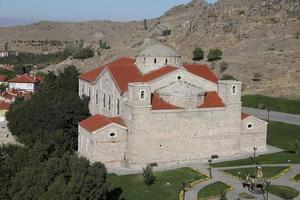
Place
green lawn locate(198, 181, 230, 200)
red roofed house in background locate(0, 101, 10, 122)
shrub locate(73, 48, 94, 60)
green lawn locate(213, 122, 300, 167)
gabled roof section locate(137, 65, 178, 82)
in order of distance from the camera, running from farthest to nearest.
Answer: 1. shrub locate(73, 48, 94, 60)
2. red roofed house in background locate(0, 101, 10, 122)
3. gabled roof section locate(137, 65, 178, 82)
4. green lawn locate(213, 122, 300, 167)
5. green lawn locate(198, 181, 230, 200)

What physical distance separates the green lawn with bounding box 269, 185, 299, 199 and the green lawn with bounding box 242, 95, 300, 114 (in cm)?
2839

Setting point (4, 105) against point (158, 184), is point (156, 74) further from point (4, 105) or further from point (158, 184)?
point (4, 105)

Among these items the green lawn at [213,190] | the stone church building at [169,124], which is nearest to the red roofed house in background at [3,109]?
the stone church building at [169,124]

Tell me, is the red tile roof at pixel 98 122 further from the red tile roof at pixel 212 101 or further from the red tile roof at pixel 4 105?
the red tile roof at pixel 4 105

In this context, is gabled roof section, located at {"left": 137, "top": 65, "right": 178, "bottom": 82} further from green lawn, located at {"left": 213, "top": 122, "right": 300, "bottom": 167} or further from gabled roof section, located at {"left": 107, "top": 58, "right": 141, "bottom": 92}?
green lawn, located at {"left": 213, "top": 122, "right": 300, "bottom": 167}

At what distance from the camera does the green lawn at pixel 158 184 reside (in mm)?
33594

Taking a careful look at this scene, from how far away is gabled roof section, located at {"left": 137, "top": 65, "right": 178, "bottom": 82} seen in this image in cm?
4275

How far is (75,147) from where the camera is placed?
46375 mm

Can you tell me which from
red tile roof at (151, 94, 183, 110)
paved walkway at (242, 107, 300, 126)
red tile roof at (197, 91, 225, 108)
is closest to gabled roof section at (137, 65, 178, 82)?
red tile roof at (151, 94, 183, 110)

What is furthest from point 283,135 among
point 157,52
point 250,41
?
point 250,41

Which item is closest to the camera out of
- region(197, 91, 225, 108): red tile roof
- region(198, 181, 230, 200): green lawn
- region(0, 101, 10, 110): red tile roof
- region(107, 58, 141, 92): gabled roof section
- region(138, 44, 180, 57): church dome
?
region(198, 181, 230, 200): green lawn

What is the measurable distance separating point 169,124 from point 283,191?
1129 cm

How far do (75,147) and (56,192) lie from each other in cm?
2000

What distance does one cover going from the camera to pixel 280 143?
46375mm
